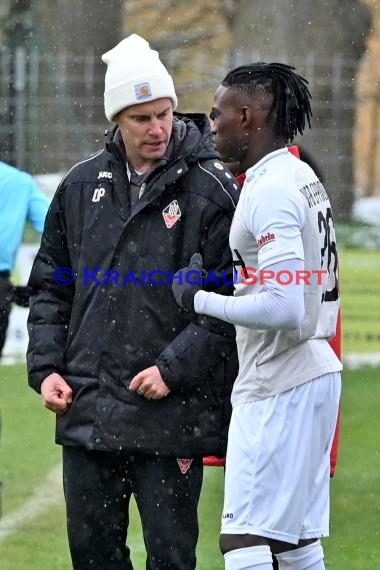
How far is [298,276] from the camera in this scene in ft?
12.6

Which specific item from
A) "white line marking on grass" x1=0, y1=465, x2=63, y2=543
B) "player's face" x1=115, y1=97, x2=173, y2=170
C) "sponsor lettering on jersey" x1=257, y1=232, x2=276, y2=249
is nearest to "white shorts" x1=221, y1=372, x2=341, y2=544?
"sponsor lettering on jersey" x1=257, y1=232, x2=276, y2=249

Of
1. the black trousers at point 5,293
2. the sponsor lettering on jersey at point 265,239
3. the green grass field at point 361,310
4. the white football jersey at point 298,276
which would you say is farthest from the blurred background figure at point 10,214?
the green grass field at point 361,310

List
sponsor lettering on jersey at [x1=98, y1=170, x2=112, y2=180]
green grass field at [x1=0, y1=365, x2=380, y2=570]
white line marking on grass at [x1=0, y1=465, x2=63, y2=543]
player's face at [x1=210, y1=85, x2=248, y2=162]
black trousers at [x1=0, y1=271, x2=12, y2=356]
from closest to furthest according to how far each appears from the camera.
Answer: player's face at [x1=210, y1=85, x2=248, y2=162] < sponsor lettering on jersey at [x1=98, y1=170, x2=112, y2=180] < green grass field at [x1=0, y1=365, x2=380, y2=570] < white line marking on grass at [x1=0, y1=465, x2=63, y2=543] < black trousers at [x1=0, y1=271, x2=12, y2=356]

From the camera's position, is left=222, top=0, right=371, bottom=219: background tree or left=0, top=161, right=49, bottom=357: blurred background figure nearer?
left=0, top=161, right=49, bottom=357: blurred background figure

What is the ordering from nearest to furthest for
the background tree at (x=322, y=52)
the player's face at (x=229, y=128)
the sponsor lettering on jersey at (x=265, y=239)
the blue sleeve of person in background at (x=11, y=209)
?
the sponsor lettering on jersey at (x=265, y=239)
the player's face at (x=229, y=128)
the blue sleeve of person in background at (x=11, y=209)
the background tree at (x=322, y=52)

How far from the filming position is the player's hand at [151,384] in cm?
417

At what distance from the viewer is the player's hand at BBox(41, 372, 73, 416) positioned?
14.1ft

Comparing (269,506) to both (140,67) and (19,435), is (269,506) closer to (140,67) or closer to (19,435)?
(140,67)

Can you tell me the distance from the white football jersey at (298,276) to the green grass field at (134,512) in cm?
195

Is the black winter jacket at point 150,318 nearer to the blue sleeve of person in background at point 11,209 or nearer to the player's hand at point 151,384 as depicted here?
the player's hand at point 151,384

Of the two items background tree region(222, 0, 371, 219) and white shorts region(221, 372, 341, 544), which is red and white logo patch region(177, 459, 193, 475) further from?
background tree region(222, 0, 371, 219)

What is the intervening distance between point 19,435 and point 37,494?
158 cm

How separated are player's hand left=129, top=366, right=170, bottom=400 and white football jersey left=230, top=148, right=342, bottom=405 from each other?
23cm

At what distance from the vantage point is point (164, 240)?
425 cm
